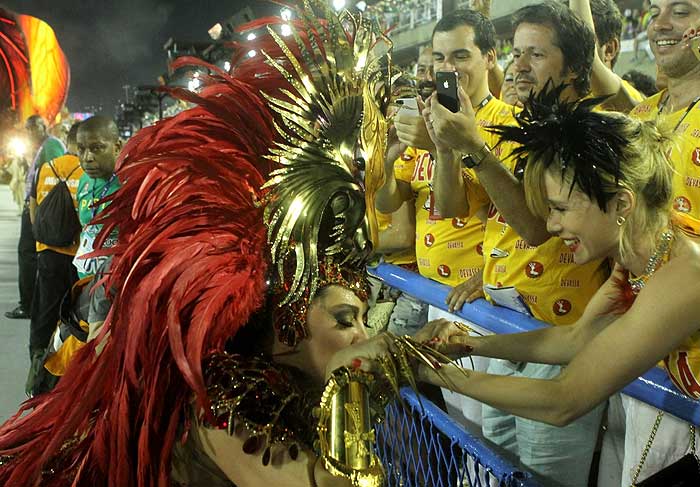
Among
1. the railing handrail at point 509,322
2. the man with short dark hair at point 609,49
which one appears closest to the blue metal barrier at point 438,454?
the railing handrail at point 509,322

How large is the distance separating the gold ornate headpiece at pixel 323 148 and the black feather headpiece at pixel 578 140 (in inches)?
15.9

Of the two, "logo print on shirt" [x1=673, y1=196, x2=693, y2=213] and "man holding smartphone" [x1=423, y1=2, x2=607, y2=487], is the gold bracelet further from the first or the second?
"logo print on shirt" [x1=673, y1=196, x2=693, y2=213]

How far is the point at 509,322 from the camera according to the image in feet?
6.75

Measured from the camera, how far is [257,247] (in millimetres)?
1403

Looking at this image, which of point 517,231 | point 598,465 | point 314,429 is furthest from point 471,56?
point 314,429

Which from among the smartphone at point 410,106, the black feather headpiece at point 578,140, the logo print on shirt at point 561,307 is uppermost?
the smartphone at point 410,106

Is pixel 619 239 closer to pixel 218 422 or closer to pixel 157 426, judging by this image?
pixel 218 422

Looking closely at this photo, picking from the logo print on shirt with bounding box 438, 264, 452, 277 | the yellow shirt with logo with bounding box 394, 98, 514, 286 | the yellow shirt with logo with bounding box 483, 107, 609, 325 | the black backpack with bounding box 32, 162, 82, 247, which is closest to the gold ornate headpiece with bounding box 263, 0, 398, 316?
the yellow shirt with logo with bounding box 483, 107, 609, 325

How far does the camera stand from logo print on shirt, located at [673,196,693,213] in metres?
1.96

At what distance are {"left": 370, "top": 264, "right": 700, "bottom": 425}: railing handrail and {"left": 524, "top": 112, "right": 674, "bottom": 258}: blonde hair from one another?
0.96 feet

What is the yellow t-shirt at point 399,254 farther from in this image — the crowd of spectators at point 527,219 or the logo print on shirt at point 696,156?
the logo print on shirt at point 696,156

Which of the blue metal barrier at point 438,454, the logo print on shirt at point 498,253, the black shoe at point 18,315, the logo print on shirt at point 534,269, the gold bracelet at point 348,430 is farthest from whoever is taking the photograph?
the black shoe at point 18,315

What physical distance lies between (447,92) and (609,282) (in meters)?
0.72

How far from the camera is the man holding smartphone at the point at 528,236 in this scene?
6.88 feet
